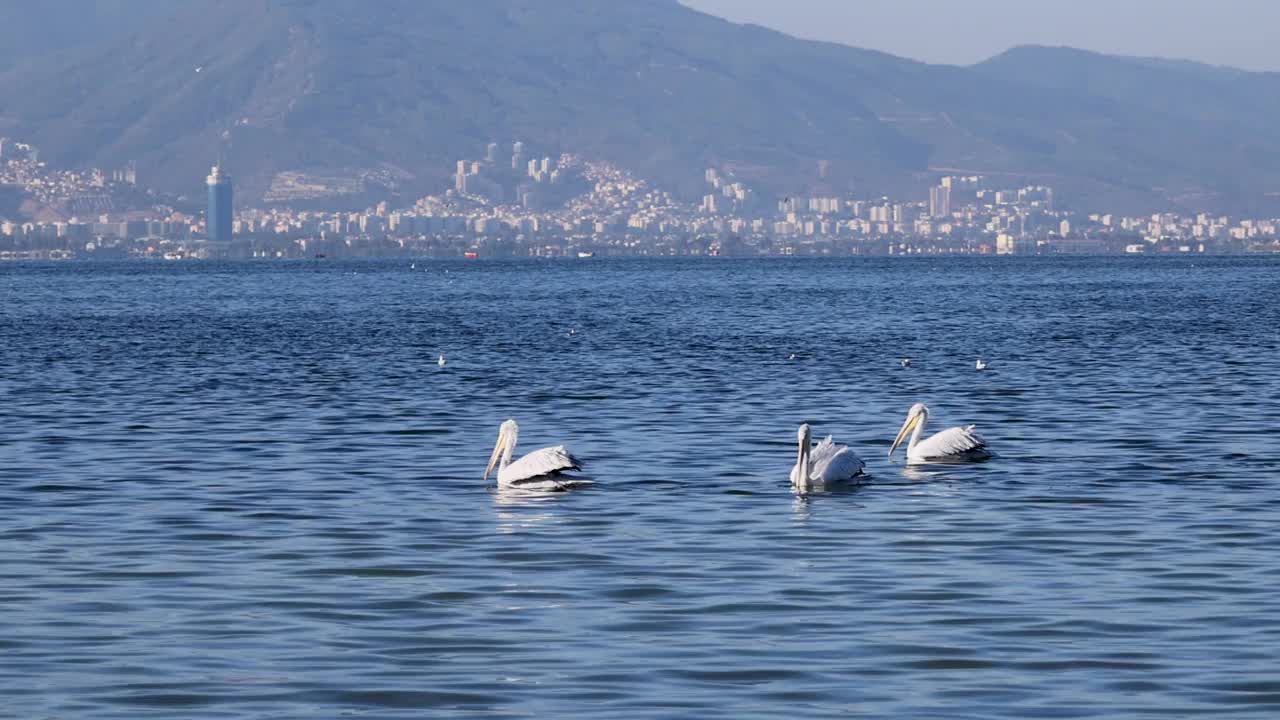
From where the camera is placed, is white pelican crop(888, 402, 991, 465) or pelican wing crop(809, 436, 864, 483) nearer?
pelican wing crop(809, 436, 864, 483)

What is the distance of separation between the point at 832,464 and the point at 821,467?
16 cm

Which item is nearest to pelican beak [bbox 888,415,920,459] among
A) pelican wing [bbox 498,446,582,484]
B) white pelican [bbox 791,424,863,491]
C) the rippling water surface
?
the rippling water surface

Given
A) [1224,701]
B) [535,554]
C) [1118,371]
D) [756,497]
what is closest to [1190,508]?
[756,497]

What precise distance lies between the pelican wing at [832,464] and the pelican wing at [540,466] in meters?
2.63

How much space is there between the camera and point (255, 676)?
14.3 metres

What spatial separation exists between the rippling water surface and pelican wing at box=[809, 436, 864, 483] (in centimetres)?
36

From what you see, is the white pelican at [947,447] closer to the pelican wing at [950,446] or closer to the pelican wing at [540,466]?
the pelican wing at [950,446]

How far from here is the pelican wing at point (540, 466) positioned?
24.6 meters

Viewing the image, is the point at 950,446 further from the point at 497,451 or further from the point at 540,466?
the point at 497,451

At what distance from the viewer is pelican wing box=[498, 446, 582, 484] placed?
80.8 ft

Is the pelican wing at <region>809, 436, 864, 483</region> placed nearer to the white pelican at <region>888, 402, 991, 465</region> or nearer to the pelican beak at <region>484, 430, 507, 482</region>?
the white pelican at <region>888, 402, 991, 465</region>

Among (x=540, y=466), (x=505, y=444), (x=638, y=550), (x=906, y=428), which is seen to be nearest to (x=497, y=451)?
(x=505, y=444)

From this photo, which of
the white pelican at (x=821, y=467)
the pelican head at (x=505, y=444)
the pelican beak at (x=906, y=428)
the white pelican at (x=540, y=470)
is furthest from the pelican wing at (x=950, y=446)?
the pelican head at (x=505, y=444)

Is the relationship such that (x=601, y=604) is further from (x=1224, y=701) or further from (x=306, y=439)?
(x=306, y=439)
